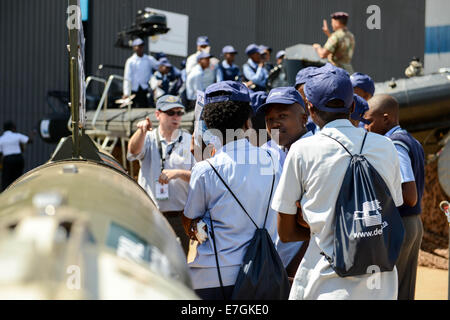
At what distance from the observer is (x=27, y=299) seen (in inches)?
28.6

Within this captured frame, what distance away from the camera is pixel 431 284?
6.53m

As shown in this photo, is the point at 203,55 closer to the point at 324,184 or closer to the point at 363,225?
the point at 324,184

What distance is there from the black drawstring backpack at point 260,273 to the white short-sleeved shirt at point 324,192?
0.17m

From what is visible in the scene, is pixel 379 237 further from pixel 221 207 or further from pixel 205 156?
pixel 205 156

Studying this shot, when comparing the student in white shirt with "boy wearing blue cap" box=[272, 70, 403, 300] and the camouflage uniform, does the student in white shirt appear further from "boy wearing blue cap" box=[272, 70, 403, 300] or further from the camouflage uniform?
"boy wearing blue cap" box=[272, 70, 403, 300]

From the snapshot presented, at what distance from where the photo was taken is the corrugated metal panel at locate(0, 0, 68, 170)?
14.7 metres

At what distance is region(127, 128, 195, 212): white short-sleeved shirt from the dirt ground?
10.0 feet

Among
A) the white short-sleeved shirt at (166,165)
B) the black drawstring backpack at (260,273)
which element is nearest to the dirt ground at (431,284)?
the white short-sleeved shirt at (166,165)

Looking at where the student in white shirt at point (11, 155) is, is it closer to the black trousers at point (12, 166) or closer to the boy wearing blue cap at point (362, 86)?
the black trousers at point (12, 166)

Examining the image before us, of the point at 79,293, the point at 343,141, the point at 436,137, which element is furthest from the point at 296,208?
the point at 436,137

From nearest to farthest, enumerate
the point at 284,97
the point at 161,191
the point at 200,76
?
the point at 284,97, the point at 161,191, the point at 200,76

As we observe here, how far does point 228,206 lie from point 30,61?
1404cm

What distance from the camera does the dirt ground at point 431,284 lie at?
5863 mm

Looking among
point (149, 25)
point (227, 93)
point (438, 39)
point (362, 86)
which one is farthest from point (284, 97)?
point (149, 25)
